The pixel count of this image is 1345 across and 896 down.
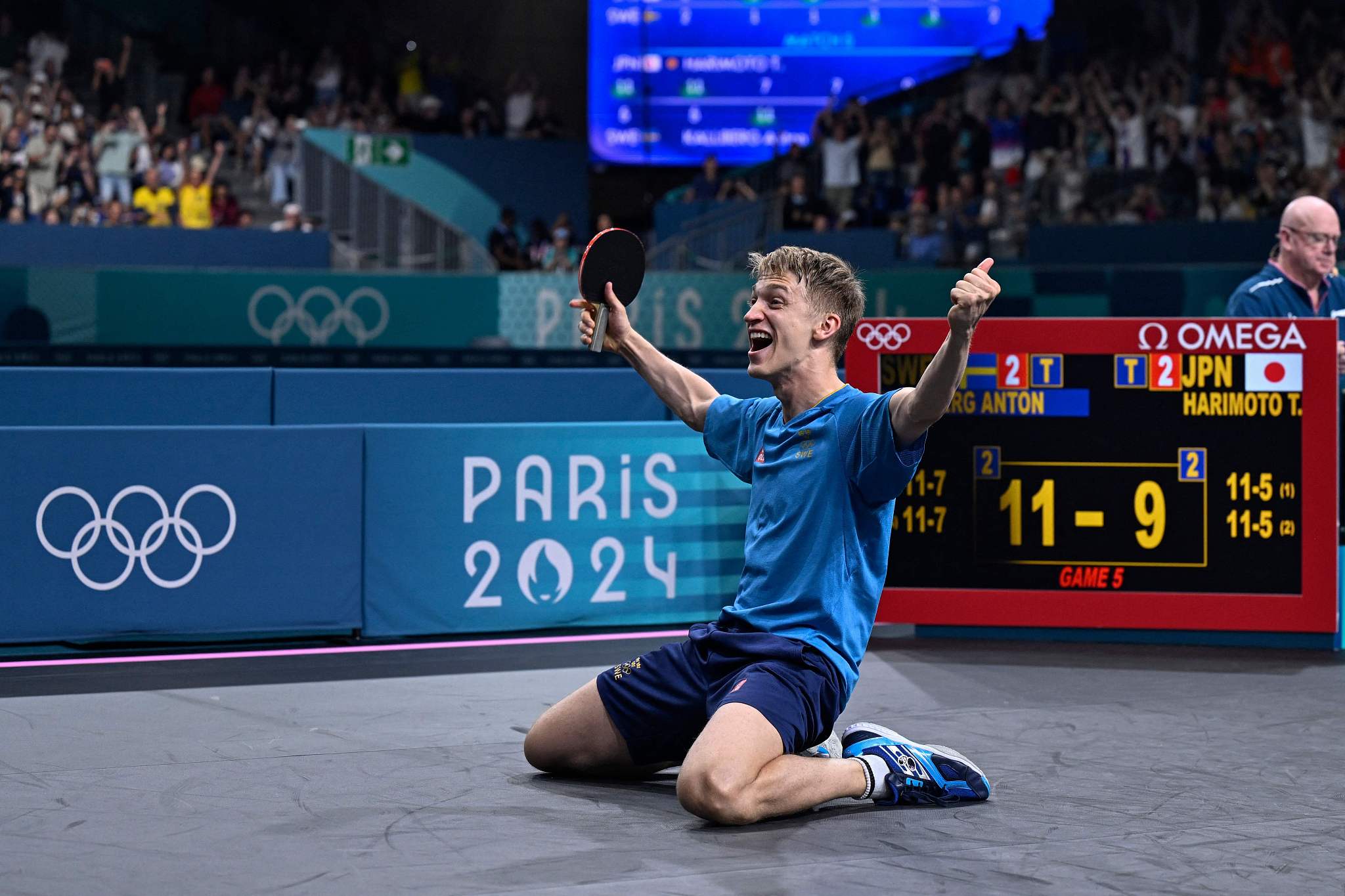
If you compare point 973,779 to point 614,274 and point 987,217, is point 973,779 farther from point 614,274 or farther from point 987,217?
point 987,217

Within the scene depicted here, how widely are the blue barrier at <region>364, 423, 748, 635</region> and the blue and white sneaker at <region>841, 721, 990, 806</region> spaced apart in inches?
129

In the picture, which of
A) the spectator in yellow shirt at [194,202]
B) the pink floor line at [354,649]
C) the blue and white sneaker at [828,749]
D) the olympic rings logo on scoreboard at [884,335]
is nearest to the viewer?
the blue and white sneaker at [828,749]

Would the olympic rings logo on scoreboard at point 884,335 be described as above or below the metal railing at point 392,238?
below

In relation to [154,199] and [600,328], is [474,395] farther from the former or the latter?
[154,199]

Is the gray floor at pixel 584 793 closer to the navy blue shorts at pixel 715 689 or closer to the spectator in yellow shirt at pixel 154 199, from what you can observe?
the navy blue shorts at pixel 715 689

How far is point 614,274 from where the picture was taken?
17.2ft

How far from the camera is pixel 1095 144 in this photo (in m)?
19.6

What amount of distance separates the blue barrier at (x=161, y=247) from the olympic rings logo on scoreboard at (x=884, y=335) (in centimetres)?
1231

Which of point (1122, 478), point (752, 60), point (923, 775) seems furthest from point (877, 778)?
point (752, 60)

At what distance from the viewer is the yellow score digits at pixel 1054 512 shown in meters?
7.41

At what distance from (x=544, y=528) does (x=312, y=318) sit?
10.2 m

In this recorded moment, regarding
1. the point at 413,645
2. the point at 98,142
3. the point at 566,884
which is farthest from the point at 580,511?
the point at 98,142

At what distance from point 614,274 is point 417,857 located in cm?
203

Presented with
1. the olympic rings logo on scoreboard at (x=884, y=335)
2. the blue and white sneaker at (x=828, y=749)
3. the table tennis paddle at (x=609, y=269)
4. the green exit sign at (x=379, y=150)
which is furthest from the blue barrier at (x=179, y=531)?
the green exit sign at (x=379, y=150)
